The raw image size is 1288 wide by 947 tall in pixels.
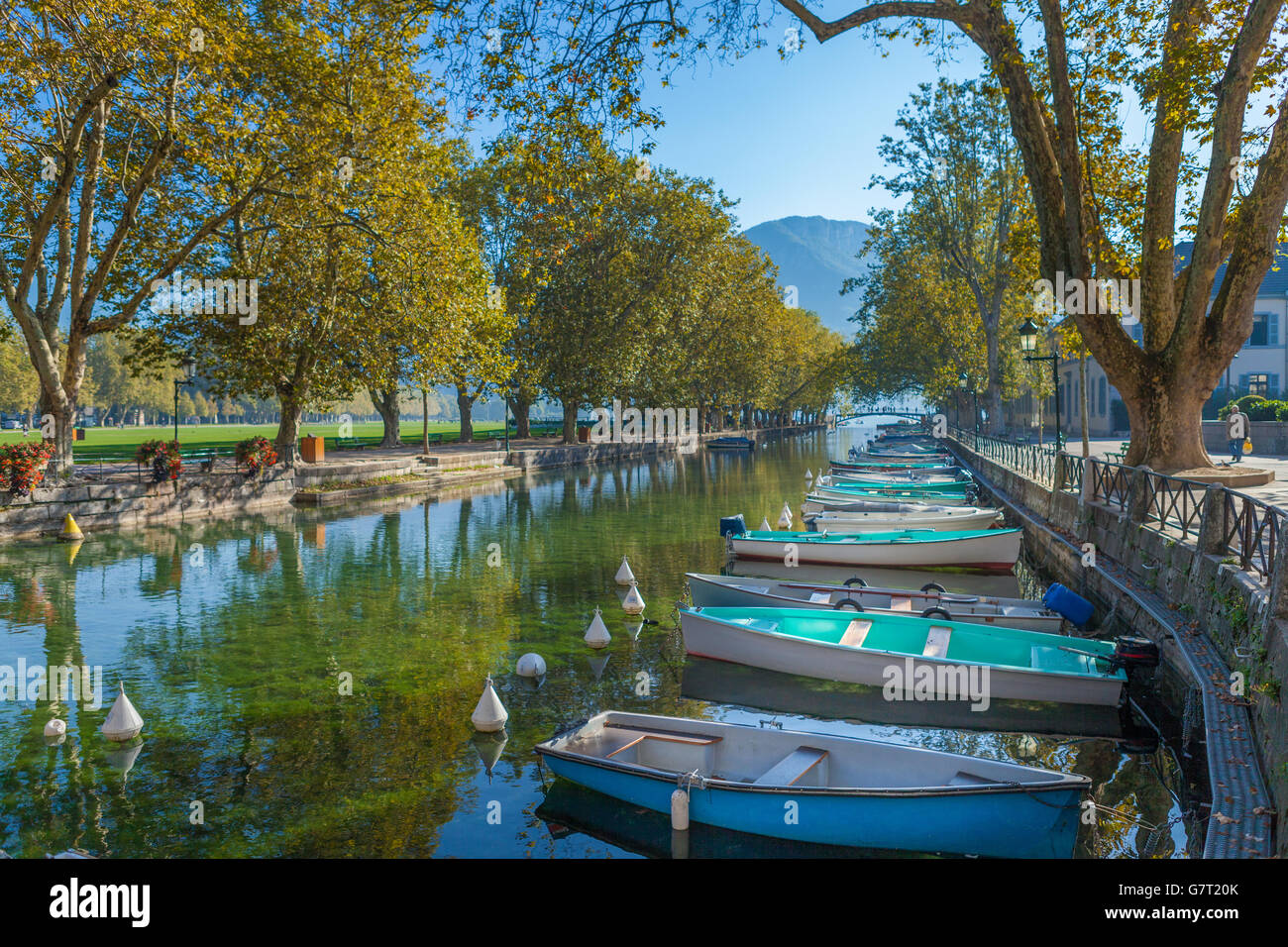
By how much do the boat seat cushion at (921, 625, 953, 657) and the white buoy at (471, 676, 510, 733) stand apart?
494 cm

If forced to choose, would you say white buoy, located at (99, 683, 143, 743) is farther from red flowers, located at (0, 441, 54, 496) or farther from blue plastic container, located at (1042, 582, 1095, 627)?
red flowers, located at (0, 441, 54, 496)

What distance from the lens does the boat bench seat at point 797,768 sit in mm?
6484

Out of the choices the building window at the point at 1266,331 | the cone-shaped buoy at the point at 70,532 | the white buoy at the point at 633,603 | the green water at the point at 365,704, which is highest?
the building window at the point at 1266,331

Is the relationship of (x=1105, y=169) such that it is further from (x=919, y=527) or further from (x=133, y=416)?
(x=133, y=416)

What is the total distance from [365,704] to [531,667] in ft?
6.65

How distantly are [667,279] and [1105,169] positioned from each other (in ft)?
124

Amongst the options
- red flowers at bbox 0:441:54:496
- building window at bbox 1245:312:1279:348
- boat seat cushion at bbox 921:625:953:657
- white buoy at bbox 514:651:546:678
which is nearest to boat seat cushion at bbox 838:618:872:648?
boat seat cushion at bbox 921:625:953:657

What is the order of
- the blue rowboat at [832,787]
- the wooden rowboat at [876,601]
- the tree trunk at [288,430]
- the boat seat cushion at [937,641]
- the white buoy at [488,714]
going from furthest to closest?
the tree trunk at [288,430]
the wooden rowboat at [876,601]
the boat seat cushion at [937,641]
the white buoy at [488,714]
the blue rowboat at [832,787]

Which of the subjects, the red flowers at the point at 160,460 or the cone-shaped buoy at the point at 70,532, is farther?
the red flowers at the point at 160,460

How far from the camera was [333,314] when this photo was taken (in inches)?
1222

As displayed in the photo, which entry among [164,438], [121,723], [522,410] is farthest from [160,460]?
[164,438]

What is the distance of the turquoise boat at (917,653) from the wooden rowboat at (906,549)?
6381 mm

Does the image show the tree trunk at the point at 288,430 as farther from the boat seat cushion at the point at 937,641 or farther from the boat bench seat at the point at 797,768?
the boat bench seat at the point at 797,768

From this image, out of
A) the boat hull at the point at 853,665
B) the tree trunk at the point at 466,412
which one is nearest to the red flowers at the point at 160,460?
the boat hull at the point at 853,665
